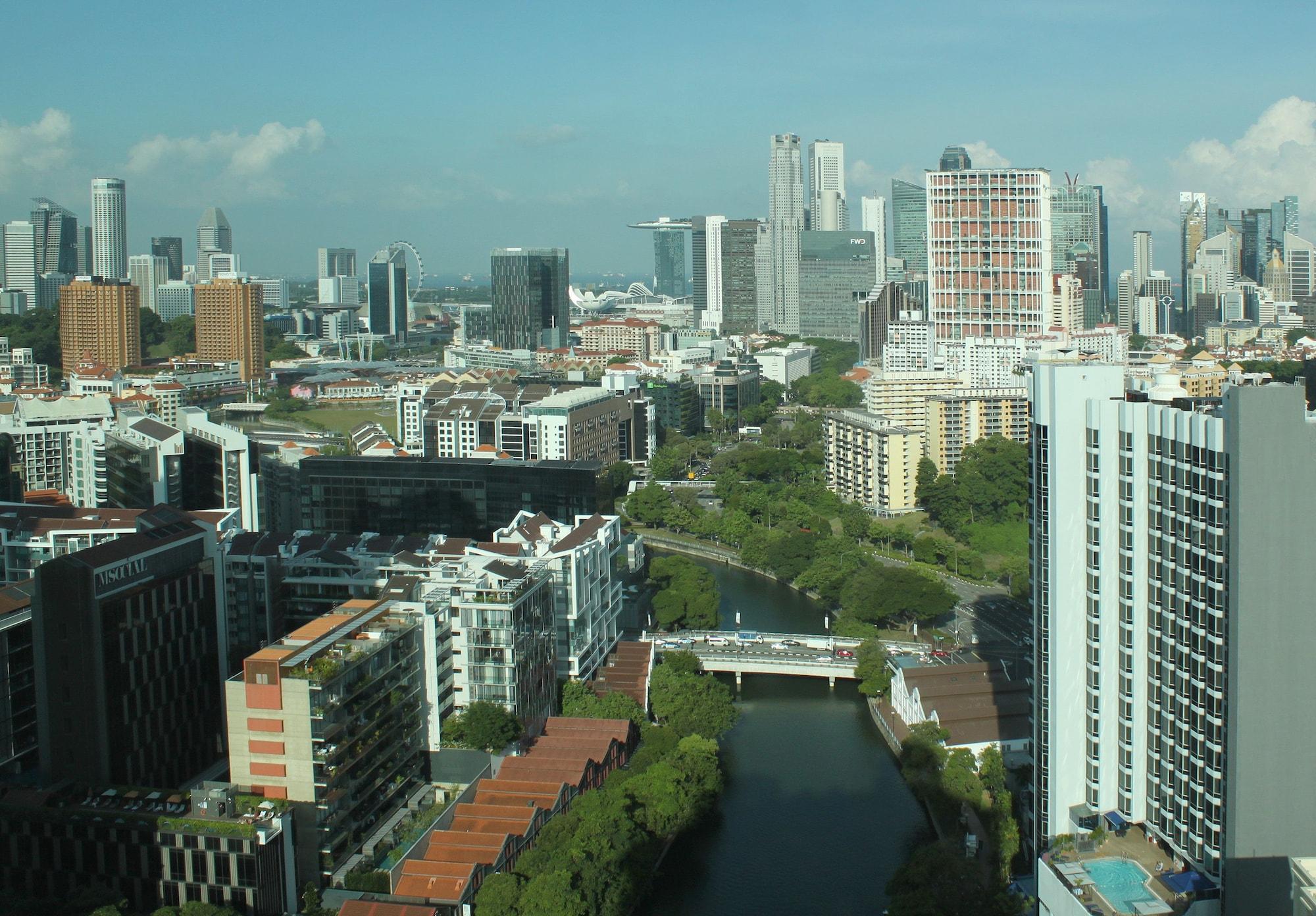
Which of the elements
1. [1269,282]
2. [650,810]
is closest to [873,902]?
[650,810]

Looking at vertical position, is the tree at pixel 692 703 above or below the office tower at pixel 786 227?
below

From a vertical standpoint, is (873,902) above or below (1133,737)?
below

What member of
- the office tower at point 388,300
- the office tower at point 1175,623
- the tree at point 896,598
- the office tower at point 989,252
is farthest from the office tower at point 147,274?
the office tower at point 1175,623

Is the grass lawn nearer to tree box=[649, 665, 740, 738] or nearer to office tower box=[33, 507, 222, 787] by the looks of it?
tree box=[649, 665, 740, 738]

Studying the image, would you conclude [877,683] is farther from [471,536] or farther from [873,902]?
[471,536]

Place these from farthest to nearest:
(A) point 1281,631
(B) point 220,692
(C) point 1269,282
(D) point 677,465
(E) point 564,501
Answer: (C) point 1269,282 → (D) point 677,465 → (E) point 564,501 → (B) point 220,692 → (A) point 1281,631

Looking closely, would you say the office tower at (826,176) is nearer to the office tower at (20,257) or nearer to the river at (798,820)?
the office tower at (20,257)
